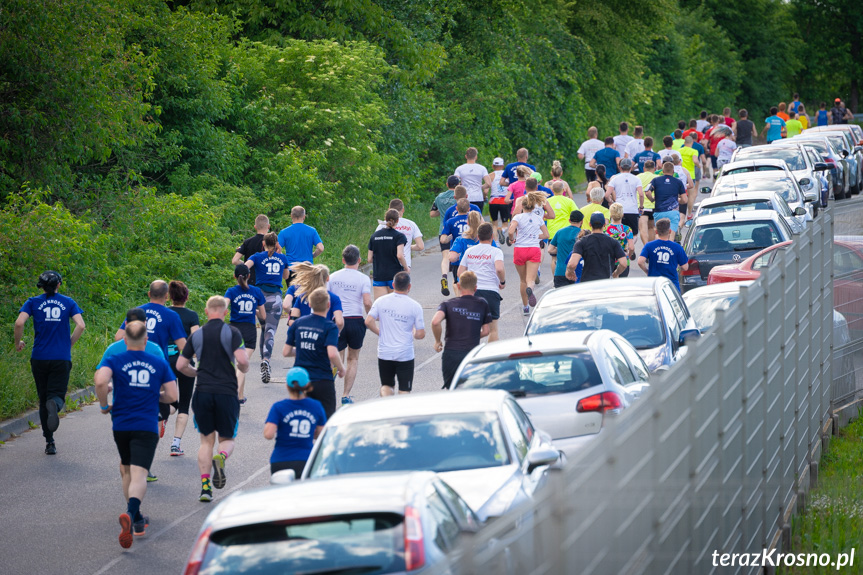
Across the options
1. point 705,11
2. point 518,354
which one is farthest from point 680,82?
point 518,354

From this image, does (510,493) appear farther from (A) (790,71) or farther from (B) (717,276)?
(A) (790,71)

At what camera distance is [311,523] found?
5.26 metres

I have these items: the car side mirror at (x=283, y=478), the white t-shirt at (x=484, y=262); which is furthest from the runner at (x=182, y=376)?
the car side mirror at (x=283, y=478)

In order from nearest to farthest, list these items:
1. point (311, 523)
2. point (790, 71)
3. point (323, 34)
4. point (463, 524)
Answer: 1. point (311, 523)
2. point (463, 524)
3. point (323, 34)
4. point (790, 71)

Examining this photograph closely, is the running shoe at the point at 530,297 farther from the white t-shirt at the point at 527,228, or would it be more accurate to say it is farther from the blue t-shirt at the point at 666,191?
the blue t-shirt at the point at 666,191

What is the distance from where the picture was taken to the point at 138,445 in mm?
9500

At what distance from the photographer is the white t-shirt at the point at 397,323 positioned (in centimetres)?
1221

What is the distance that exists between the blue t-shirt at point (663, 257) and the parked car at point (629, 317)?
2896 millimetres

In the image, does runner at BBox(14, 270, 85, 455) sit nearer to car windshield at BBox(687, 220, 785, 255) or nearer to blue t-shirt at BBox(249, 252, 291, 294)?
blue t-shirt at BBox(249, 252, 291, 294)

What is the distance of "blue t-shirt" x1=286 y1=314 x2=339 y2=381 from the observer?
10.8 meters

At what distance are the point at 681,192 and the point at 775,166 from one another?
13.6 feet

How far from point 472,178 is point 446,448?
54.3 ft

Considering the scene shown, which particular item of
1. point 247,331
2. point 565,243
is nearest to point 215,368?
point 247,331

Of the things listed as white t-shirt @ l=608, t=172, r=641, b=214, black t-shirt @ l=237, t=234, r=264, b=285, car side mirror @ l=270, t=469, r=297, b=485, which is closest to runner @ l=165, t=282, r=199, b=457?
black t-shirt @ l=237, t=234, r=264, b=285
